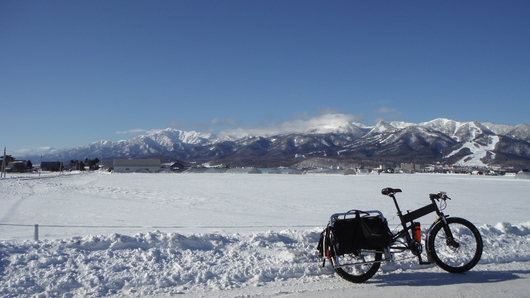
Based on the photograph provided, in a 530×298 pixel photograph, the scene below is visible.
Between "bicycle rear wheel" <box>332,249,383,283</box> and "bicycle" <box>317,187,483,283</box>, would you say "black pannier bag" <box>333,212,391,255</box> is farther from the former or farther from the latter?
"bicycle rear wheel" <box>332,249,383,283</box>

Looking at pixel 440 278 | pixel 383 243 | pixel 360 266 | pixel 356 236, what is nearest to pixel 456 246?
pixel 440 278

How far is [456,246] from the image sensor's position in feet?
18.6

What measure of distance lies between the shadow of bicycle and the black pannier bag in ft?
1.90

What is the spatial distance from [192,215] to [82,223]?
415 centimetres

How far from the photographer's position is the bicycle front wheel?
5.54m

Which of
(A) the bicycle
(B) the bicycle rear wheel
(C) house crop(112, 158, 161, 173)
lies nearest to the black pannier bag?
(A) the bicycle

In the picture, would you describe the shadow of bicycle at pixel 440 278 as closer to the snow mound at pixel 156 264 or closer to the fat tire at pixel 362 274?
the fat tire at pixel 362 274

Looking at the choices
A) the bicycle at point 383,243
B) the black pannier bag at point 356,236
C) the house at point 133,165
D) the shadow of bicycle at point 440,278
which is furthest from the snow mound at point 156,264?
the house at point 133,165

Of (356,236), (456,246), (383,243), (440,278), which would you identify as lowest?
(440,278)

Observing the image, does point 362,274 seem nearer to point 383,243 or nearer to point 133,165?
point 383,243

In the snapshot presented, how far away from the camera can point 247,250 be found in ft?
21.1

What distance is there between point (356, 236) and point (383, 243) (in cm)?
40

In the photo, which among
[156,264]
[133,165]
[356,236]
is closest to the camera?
[356,236]

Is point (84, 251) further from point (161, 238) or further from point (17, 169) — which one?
point (17, 169)
